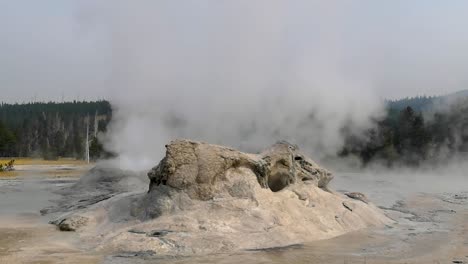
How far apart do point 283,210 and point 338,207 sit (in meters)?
2.39

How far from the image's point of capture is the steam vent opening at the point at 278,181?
1495 cm

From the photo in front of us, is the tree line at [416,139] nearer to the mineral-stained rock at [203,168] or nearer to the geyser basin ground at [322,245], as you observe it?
the geyser basin ground at [322,245]

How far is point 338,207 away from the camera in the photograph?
14.7 m

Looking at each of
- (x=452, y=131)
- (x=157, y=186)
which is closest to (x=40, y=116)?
(x=452, y=131)

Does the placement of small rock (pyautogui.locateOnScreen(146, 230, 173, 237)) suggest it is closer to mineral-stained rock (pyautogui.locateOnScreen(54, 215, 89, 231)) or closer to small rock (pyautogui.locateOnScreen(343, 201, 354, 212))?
mineral-stained rock (pyautogui.locateOnScreen(54, 215, 89, 231))

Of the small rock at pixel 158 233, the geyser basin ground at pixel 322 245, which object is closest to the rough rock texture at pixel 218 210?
the small rock at pixel 158 233

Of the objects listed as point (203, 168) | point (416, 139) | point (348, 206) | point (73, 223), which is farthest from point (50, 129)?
point (203, 168)

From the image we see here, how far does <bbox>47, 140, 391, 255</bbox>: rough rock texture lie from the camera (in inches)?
442

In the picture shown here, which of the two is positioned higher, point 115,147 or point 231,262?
point 115,147

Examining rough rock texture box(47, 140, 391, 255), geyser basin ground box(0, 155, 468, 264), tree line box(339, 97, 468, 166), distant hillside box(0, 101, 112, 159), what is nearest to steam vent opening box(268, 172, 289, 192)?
rough rock texture box(47, 140, 391, 255)

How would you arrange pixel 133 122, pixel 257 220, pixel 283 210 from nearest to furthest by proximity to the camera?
pixel 257 220
pixel 283 210
pixel 133 122

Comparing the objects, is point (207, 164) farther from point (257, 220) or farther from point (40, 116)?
point (40, 116)

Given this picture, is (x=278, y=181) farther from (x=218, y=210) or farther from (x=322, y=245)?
(x=322, y=245)

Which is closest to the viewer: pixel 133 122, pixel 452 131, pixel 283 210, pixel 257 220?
pixel 257 220
